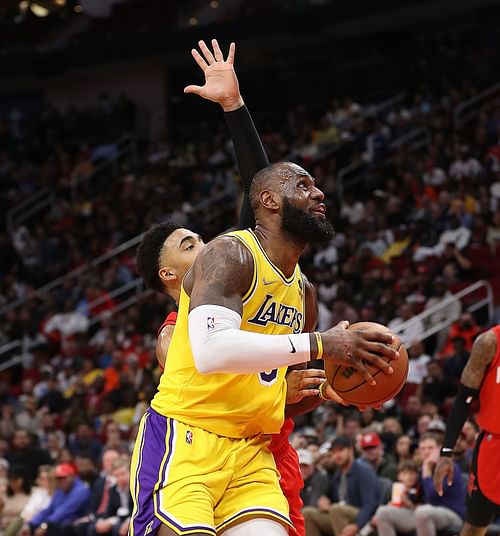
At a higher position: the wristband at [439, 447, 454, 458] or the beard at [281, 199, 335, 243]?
the beard at [281, 199, 335, 243]

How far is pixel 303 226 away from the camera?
436cm

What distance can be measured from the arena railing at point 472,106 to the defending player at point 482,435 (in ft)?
38.5

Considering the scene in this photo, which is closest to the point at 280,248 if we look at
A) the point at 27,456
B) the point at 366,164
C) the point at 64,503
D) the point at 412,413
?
the point at 412,413

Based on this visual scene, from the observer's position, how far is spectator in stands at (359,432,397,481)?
933cm

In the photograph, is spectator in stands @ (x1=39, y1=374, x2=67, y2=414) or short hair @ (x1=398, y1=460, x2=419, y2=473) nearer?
short hair @ (x1=398, y1=460, x2=419, y2=473)

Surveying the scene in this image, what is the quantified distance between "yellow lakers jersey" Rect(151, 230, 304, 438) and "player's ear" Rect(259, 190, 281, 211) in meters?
0.13

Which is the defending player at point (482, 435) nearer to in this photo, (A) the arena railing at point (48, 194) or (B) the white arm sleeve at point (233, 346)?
(B) the white arm sleeve at point (233, 346)

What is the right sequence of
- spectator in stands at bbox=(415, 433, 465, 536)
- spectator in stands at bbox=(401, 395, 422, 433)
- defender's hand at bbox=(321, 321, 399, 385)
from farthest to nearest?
spectator in stands at bbox=(401, 395, 422, 433)
spectator in stands at bbox=(415, 433, 465, 536)
defender's hand at bbox=(321, 321, 399, 385)

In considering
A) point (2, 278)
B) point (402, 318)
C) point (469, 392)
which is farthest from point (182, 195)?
point (469, 392)

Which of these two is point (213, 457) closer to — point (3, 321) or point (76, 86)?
point (3, 321)

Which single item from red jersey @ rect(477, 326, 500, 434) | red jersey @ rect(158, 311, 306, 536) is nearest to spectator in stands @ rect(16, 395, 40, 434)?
red jersey @ rect(477, 326, 500, 434)

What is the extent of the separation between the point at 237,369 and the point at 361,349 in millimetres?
450

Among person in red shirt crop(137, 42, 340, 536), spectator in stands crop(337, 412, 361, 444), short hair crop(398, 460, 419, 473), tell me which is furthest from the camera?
A: spectator in stands crop(337, 412, 361, 444)

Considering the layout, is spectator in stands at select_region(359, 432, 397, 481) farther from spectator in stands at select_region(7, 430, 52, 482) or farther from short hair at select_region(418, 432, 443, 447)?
spectator in stands at select_region(7, 430, 52, 482)
